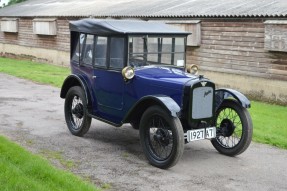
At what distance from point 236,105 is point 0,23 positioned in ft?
97.8

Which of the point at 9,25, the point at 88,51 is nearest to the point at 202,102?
the point at 88,51

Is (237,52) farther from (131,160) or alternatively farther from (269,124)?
(131,160)

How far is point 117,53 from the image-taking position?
7824 millimetres

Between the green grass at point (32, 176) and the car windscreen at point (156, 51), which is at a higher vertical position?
the car windscreen at point (156, 51)

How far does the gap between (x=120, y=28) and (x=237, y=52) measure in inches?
348

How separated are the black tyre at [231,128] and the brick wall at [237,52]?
707 cm

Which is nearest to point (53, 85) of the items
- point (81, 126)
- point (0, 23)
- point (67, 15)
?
point (81, 126)

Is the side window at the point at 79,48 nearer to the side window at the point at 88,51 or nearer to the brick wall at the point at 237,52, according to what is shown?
the side window at the point at 88,51

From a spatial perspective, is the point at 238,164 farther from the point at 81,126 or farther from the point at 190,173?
the point at 81,126

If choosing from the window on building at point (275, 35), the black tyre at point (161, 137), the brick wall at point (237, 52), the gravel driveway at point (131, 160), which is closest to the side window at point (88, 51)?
the gravel driveway at point (131, 160)

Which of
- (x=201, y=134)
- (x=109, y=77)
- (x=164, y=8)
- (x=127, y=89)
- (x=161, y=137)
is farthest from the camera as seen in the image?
(x=164, y=8)

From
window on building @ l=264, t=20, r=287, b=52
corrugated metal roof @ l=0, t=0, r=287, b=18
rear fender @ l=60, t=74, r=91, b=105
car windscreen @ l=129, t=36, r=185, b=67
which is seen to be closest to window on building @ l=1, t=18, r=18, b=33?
corrugated metal roof @ l=0, t=0, r=287, b=18

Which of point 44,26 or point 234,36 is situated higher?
point 44,26

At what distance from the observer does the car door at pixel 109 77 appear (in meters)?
7.78
